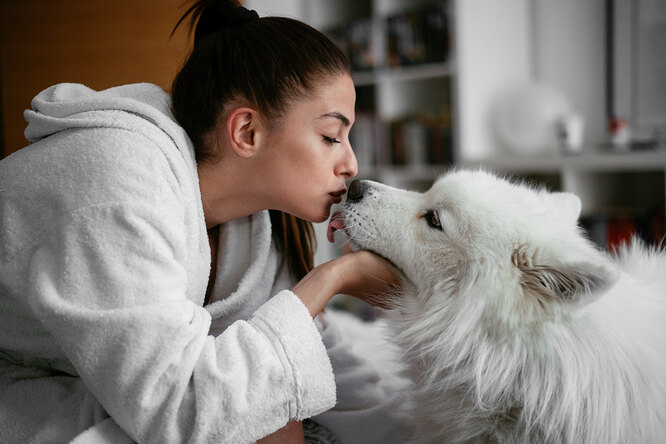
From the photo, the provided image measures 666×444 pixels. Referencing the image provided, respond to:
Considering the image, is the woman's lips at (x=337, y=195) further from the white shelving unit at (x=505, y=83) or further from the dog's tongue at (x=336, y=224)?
the white shelving unit at (x=505, y=83)

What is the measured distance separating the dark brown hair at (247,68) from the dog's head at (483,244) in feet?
0.88

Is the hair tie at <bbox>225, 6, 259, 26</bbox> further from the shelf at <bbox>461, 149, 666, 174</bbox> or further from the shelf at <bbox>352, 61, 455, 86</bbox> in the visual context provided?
the shelf at <bbox>352, 61, 455, 86</bbox>

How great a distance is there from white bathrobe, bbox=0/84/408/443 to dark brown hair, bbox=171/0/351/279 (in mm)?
107

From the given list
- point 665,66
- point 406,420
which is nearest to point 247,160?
point 406,420

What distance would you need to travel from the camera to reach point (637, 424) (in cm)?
89

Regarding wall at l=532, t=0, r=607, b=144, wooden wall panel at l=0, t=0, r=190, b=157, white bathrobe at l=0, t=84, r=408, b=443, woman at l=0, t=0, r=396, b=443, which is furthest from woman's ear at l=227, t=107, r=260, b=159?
wall at l=532, t=0, r=607, b=144

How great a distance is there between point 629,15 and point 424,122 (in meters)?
1.21

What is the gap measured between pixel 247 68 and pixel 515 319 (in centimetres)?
73

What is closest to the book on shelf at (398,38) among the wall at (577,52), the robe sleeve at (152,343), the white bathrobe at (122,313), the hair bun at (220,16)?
the wall at (577,52)

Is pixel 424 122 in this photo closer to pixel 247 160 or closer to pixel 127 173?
pixel 247 160

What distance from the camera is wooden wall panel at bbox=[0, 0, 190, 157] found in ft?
9.34

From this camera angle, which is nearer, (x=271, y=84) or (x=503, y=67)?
(x=271, y=84)

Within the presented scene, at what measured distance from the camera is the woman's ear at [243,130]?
1146 mm

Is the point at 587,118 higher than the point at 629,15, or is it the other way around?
the point at 629,15
